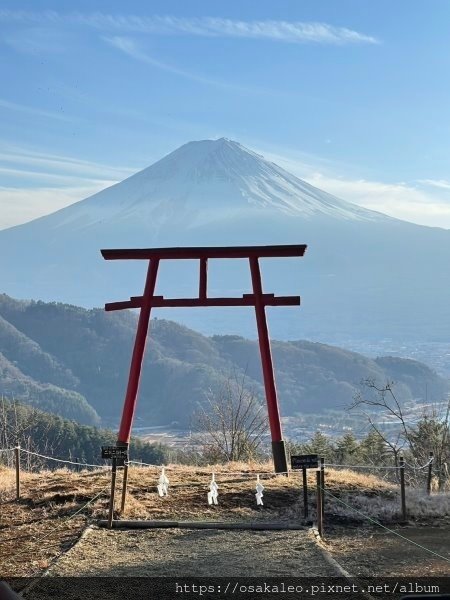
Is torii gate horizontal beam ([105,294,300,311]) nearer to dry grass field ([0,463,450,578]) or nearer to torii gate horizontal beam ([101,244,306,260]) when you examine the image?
torii gate horizontal beam ([101,244,306,260])

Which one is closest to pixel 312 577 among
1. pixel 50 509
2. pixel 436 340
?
pixel 50 509

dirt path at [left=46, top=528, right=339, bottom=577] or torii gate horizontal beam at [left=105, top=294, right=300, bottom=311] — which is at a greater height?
torii gate horizontal beam at [left=105, top=294, right=300, bottom=311]

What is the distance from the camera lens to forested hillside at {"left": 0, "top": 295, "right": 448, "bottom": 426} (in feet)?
245

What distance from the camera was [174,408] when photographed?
241 ft

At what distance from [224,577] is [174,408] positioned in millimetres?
67947

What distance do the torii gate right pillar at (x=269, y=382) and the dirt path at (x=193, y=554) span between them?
2.70 m

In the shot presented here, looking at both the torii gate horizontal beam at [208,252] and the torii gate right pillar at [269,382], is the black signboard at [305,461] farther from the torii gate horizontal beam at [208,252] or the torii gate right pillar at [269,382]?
the torii gate horizontal beam at [208,252]

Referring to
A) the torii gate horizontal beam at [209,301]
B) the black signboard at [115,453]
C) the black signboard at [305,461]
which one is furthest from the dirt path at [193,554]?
the torii gate horizontal beam at [209,301]

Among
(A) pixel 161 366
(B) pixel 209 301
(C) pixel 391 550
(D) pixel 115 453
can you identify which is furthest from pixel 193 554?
(A) pixel 161 366

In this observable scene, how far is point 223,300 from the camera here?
1103cm

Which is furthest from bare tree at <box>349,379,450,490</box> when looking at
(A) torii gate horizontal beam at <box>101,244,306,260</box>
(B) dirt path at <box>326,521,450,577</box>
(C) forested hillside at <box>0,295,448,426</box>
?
(C) forested hillside at <box>0,295,448,426</box>

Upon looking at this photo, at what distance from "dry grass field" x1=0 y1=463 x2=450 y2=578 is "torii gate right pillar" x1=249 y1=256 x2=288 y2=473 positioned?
0.27 meters

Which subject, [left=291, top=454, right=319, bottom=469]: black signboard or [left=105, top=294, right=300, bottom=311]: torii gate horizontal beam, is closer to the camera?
[left=291, top=454, right=319, bottom=469]: black signboard

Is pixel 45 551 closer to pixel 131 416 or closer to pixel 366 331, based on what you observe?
pixel 131 416
